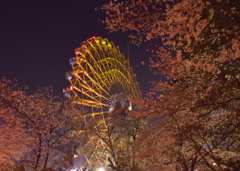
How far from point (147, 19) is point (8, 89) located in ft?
25.3


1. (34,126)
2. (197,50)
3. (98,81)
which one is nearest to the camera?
(197,50)

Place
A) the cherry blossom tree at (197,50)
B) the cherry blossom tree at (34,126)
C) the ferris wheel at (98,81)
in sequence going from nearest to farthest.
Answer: the cherry blossom tree at (197,50) < the cherry blossom tree at (34,126) < the ferris wheel at (98,81)

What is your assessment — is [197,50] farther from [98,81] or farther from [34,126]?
[98,81]

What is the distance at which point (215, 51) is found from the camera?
5.65 metres

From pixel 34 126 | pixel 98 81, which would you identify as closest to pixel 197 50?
pixel 34 126

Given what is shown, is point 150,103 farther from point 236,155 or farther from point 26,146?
point 26,146

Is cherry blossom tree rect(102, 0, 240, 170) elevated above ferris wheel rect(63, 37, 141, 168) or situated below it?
below

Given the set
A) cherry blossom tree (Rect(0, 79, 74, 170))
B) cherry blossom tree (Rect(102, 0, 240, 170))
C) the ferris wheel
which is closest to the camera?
cherry blossom tree (Rect(102, 0, 240, 170))

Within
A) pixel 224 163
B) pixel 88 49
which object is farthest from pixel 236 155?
pixel 88 49

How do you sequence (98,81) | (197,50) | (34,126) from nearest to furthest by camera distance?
1. (197,50)
2. (34,126)
3. (98,81)

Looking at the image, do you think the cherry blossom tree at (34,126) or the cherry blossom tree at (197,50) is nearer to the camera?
the cherry blossom tree at (197,50)

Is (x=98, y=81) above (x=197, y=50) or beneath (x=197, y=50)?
above

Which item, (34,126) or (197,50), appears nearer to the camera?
(197,50)

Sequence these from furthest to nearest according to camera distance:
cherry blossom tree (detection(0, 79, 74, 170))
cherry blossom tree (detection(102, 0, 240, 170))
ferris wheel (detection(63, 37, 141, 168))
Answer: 1. ferris wheel (detection(63, 37, 141, 168))
2. cherry blossom tree (detection(0, 79, 74, 170))
3. cherry blossom tree (detection(102, 0, 240, 170))
